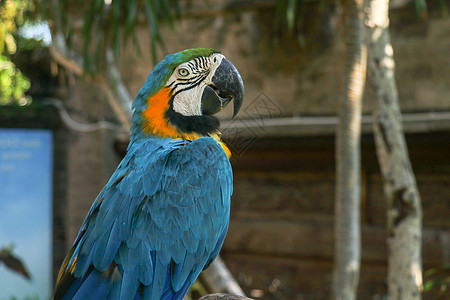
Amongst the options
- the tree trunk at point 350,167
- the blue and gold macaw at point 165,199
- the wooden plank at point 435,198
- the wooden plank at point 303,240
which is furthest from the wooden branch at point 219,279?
the wooden plank at point 435,198

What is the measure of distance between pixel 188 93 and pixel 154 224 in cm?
54

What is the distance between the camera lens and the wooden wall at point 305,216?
457 cm

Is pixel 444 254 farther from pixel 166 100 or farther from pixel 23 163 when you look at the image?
pixel 23 163

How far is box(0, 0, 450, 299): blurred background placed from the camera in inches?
179

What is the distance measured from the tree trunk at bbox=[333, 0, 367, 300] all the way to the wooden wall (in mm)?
1925

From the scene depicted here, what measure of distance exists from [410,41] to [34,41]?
16.9 feet

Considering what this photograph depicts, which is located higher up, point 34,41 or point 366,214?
point 34,41

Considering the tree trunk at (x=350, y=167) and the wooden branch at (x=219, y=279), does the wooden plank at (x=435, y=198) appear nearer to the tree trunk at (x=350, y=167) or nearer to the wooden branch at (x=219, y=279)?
the tree trunk at (x=350, y=167)

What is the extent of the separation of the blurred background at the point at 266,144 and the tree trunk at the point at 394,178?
1.54 meters

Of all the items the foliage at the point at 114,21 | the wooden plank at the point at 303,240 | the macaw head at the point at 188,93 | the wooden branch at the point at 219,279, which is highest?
the foliage at the point at 114,21

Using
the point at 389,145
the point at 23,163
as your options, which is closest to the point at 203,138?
the point at 389,145

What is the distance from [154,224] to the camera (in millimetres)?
1610

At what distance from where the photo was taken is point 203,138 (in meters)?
1.77

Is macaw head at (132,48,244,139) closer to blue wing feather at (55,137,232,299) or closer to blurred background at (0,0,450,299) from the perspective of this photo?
blue wing feather at (55,137,232,299)
